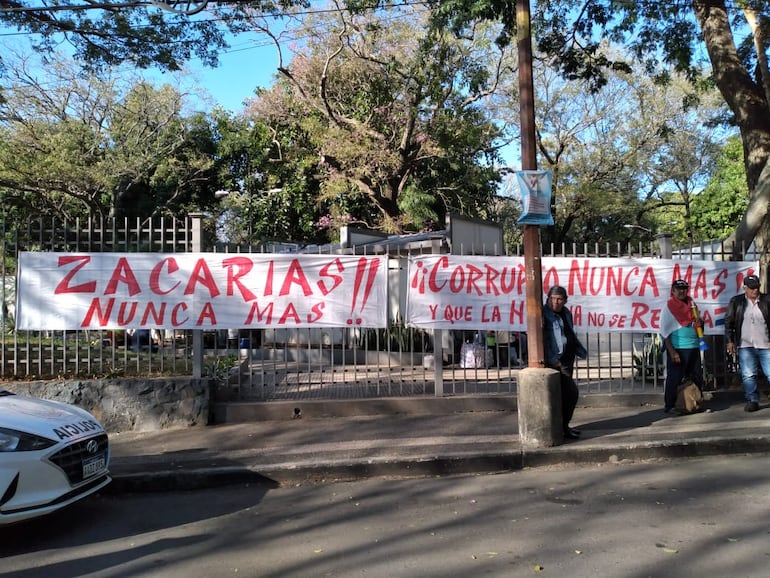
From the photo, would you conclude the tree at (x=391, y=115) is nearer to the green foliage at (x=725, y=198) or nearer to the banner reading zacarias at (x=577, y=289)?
the banner reading zacarias at (x=577, y=289)

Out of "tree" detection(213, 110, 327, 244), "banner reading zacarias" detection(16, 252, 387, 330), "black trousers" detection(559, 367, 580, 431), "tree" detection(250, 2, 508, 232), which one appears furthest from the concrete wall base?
"tree" detection(213, 110, 327, 244)

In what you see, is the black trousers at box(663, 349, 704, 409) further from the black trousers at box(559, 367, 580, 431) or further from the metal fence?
the black trousers at box(559, 367, 580, 431)

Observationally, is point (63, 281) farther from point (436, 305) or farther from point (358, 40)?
point (358, 40)

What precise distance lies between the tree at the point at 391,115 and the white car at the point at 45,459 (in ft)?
47.1

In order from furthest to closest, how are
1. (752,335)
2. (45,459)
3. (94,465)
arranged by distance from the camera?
(752,335)
(94,465)
(45,459)

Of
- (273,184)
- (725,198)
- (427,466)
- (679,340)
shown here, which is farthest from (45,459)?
(725,198)

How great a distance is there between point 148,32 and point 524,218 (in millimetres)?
8696

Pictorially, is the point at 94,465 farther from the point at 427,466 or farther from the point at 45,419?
the point at 427,466

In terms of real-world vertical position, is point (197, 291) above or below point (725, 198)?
below

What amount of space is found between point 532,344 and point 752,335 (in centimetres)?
305

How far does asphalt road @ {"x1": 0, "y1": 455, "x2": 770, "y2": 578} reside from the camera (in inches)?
151

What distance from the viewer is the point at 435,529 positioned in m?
4.44

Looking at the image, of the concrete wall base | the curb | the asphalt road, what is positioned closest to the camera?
the asphalt road

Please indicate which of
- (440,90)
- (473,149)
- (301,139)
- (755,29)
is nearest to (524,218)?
(755,29)
